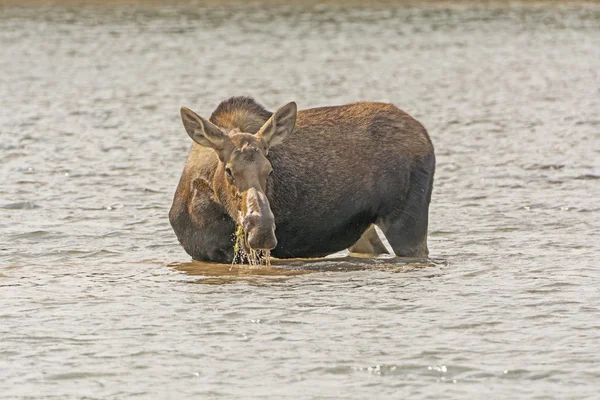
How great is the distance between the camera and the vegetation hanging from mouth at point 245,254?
12.2 meters

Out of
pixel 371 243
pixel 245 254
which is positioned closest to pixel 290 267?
pixel 245 254

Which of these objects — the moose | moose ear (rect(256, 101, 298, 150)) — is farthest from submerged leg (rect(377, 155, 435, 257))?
moose ear (rect(256, 101, 298, 150))

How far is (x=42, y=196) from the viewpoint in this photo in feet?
56.1

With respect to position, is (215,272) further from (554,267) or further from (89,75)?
(89,75)

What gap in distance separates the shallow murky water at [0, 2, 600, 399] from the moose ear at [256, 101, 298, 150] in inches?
48.7

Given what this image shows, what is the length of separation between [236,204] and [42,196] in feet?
19.4

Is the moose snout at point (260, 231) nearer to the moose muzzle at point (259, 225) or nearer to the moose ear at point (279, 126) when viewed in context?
the moose muzzle at point (259, 225)

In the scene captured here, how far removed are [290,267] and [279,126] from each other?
4.65 feet

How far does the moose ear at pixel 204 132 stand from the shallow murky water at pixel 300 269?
120 cm

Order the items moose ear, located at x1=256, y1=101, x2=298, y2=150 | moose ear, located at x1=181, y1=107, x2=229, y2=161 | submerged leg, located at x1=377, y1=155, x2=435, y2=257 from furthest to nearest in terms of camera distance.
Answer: submerged leg, located at x1=377, y1=155, x2=435, y2=257, moose ear, located at x1=256, y1=101, x2=298, y2=150, moose ear, located at x1=181, y1=107, x2=229, y2=161

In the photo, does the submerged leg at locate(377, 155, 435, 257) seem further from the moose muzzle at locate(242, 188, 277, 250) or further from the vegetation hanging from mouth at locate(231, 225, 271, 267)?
the moose muzzle at locate(242, 188, 277, 250)

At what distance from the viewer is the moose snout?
1119 cm

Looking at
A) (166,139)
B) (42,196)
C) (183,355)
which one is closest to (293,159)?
(183,355)

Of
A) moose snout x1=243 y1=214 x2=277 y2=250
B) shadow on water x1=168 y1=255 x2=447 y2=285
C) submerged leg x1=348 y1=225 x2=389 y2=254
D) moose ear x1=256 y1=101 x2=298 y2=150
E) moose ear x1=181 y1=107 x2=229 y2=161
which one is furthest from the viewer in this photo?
submerged leg x1=348 y1=225 x2=389 y2=254
